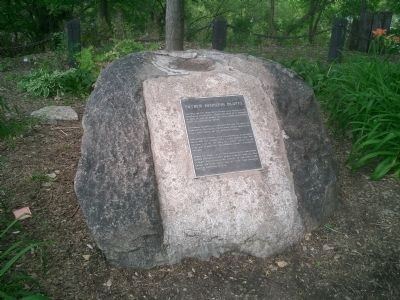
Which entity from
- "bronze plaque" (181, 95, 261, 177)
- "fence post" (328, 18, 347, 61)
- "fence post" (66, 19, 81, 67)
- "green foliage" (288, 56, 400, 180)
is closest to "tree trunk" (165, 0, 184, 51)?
"fence post" (66, 19, 81, 67)

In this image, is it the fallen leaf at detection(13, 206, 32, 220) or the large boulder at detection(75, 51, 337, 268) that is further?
the fallen leaf at detection(13, 206, 32, 220)

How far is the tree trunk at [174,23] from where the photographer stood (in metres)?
5.20

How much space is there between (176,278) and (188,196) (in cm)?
52

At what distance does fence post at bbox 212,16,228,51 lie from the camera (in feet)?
21.8

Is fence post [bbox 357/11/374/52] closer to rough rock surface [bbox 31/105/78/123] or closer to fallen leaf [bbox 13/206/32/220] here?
rough rock surface [bbox 31/105/78/123]

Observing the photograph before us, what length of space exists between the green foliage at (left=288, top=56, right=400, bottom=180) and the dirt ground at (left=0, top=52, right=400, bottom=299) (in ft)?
0.79

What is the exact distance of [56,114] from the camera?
4.50 metres

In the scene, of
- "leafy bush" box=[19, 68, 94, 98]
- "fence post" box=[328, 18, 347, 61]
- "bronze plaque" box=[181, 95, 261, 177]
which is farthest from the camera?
"fence post" box=[328, 18, 347, 61]

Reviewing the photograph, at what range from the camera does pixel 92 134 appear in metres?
2.63

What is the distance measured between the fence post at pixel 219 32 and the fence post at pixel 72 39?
7.67 feet

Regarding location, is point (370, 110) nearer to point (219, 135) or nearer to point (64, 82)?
point (219, 135)

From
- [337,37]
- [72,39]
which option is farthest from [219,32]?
[72,39]

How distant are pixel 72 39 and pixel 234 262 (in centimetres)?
540

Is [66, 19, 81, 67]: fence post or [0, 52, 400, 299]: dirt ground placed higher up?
[66, 19, 81, 67]: fence post
